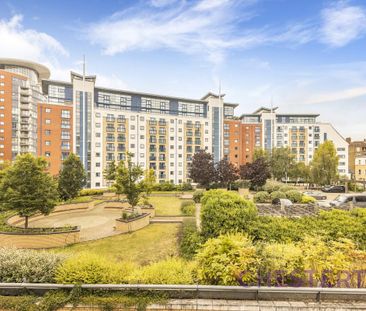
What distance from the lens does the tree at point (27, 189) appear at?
1591cm

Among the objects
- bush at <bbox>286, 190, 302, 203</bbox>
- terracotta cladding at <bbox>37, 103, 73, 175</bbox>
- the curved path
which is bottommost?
the curved path

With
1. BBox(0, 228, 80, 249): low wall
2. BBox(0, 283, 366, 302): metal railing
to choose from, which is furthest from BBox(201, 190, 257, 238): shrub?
BBox(0, 228, 80, 249): low wall

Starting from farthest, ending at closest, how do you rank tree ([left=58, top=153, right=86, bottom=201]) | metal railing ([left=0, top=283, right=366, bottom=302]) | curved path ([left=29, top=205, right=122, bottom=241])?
tree ([left=58, top=153, right=86, bottom=201])
curved path ([left=29, top=205, right=122, bottom=241])
metal railing ([left=0, top=283, right=366, bottom=302])

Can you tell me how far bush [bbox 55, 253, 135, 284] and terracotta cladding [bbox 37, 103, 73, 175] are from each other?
170 feet

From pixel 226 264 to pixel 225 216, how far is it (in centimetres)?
482

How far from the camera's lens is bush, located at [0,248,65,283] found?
6.31 meters

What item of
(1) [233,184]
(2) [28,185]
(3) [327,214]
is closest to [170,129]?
(1) [233,184]

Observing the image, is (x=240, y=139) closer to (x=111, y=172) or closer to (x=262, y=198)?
(x=262, y=198)

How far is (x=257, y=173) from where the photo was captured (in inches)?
1533

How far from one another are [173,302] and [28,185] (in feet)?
50.5

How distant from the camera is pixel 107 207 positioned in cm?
2886

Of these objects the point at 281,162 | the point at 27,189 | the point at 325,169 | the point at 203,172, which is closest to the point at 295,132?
the point at 281,162

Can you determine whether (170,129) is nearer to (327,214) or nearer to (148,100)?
(148,100)

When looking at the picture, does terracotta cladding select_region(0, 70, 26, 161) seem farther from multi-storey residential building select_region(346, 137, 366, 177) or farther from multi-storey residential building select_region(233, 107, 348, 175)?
multi-storey residential building select_region(346, 137, 366, 177)
